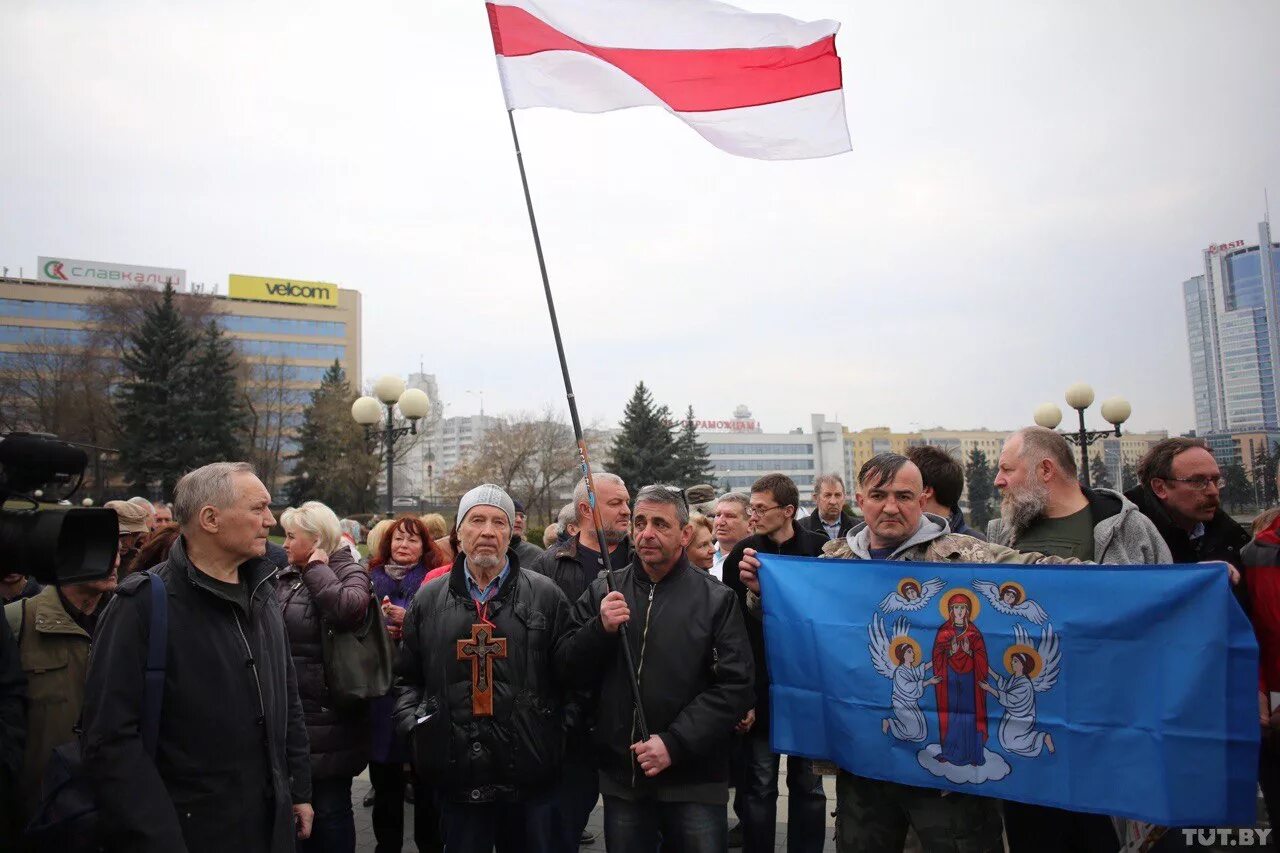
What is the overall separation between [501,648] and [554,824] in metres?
0.96

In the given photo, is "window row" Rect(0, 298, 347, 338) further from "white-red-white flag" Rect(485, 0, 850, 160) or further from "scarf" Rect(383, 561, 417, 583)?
"white-red-white flag" Rect(485, 0, 850, 160)

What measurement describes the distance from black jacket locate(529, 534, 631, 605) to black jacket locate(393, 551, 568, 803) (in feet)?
3.02

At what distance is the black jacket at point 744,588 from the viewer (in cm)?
475

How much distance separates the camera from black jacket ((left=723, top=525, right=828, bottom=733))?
4.75 meters

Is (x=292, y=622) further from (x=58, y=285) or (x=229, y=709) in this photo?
(x=58, y=285)

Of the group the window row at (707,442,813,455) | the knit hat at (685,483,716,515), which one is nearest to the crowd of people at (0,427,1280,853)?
the knit hat at (685,483,716,515)

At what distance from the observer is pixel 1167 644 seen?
3258 millimetres

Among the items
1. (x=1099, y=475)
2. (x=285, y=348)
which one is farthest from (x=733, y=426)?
(x=1099, y=475)

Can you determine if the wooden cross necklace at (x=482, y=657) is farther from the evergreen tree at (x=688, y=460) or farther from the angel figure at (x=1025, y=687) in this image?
the evergreen tree at (x=688, y=460)

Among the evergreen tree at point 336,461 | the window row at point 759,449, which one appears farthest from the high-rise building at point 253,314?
the window row at point 759,449

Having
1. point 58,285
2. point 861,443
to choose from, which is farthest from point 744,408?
point 58,285

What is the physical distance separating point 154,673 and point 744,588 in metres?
3.07
